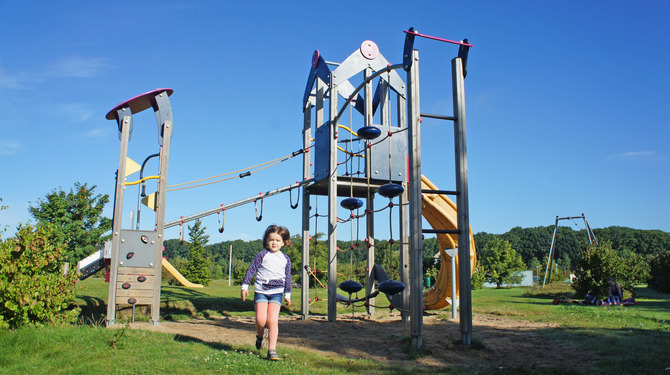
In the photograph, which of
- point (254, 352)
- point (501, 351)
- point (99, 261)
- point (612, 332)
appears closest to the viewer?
point (254, 352)

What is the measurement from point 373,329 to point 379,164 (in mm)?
3770

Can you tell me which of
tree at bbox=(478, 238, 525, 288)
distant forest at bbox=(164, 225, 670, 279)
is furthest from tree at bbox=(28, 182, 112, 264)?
distant forest at bbox=(164, 225, 670, 279)

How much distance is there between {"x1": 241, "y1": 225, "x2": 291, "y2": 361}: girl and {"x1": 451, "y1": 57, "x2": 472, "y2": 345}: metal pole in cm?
267

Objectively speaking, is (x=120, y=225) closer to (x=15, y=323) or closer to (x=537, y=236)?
(x=15, y=323)

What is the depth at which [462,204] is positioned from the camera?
7.48m

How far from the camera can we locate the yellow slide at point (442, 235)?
12.2 meters

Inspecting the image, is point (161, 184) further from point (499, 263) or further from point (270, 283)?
point (499, 263)

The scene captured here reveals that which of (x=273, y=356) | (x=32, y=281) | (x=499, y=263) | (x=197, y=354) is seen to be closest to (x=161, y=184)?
(x=32, y=281)

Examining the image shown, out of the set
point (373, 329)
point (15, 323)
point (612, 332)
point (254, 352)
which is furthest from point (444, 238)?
point (15, 323)

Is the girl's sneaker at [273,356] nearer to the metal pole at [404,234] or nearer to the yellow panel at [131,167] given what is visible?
the metal pole at [404,234]

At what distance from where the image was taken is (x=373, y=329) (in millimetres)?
9289

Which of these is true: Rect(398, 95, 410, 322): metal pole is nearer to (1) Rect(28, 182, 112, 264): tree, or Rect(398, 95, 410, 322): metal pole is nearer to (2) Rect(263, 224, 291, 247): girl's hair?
(2) Rect(263, 224, 291, 247): girl's hair

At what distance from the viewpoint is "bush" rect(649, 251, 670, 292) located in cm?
2812

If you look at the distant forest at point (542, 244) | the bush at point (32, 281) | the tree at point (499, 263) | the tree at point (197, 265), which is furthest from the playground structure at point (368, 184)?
the distant forest at point (542, 244)
